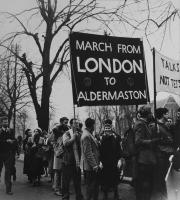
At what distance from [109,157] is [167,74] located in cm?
280

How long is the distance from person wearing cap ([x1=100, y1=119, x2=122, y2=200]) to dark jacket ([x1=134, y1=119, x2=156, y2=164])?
251 centimetres

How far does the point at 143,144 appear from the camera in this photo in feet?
26.2

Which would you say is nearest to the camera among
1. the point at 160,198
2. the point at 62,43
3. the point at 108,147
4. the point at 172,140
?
the point at 172,140

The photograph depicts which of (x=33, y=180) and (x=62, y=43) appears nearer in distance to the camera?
(x=33, y=180)

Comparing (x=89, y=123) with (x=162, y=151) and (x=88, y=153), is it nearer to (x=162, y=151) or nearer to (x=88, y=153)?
(x=88, y=153)

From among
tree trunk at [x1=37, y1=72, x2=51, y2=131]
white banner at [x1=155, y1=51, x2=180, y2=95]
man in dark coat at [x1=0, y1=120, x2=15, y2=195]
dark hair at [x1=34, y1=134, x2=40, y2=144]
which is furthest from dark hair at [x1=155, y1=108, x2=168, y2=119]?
tree trunk at [x1=37, y1=72, x2=51, y2=131]

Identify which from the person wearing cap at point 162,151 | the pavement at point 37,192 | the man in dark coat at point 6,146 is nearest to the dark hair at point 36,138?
the pavement at point 37,192

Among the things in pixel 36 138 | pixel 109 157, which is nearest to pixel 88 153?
pixel 109 157

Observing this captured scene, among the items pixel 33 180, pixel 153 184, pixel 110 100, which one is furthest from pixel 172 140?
pixel 33 180

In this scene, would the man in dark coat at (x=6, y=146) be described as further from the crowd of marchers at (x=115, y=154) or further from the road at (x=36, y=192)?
the road at (x=36, y=192)

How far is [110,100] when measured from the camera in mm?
9711

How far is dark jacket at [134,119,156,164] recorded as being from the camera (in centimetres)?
797

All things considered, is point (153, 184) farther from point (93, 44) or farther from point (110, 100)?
point (93, 44)

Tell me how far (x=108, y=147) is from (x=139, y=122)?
105 inches
